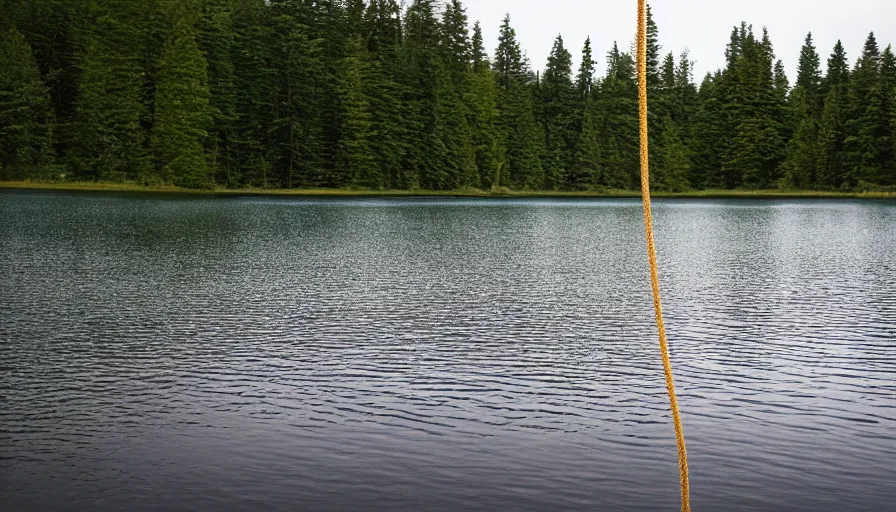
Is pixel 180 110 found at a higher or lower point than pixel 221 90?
lower

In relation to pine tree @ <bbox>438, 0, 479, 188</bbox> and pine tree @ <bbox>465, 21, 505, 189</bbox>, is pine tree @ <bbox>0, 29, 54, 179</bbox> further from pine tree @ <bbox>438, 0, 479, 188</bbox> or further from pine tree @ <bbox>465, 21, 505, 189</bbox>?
pine tree @ <bbox>465, 21, 505, 189</bbox>

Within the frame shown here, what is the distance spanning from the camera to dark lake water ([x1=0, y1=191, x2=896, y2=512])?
13914mm

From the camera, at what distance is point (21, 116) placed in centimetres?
10456

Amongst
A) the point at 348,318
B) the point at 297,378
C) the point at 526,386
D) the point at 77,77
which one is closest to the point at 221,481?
the point at 297,378

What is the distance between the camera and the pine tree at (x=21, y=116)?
103312mm

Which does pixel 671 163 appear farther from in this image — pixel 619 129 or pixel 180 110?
pixel 180 110

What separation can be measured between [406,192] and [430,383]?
353ft

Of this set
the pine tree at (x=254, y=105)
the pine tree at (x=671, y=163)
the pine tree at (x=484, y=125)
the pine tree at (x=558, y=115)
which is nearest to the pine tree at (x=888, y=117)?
the pine tree at (x=671, y=163)

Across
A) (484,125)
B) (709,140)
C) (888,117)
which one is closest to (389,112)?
(484,125)

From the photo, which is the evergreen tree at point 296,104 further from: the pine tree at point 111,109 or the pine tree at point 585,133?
the pine tree at point 585,133

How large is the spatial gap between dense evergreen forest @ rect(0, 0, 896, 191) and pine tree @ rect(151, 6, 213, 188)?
23cm

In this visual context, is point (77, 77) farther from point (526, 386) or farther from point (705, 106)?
point (526, 386)

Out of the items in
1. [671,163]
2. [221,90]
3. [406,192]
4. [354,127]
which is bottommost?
[406,192]

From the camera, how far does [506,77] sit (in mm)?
149750
